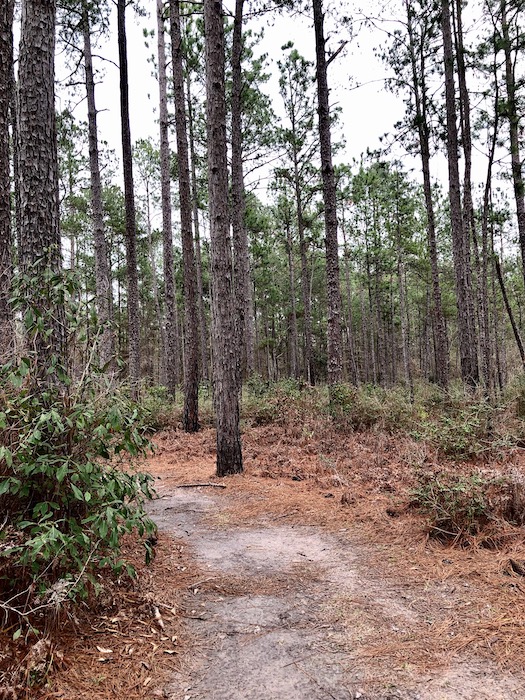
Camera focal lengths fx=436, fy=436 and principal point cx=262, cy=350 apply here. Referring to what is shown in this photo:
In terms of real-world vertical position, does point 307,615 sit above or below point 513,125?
below

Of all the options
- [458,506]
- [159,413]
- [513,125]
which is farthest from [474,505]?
[513,125]

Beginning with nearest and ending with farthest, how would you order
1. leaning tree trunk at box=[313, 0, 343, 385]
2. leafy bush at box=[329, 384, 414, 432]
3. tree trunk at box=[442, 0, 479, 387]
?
leafy bush at box=[329, 384, 414, 432]
leaning tree trunk at box=[313, 0, 343, 385]
tree trunk at box=[442, 0, 479, 387]

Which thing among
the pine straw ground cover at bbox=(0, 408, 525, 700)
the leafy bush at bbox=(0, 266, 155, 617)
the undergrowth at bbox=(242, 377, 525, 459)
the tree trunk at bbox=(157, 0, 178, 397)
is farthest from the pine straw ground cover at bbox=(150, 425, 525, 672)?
the tree trunk at bbox=(157, 0, 178, 397)

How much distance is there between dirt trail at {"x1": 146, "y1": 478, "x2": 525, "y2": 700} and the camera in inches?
82.0

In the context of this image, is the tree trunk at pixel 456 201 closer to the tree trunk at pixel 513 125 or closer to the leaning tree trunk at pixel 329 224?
the tree trunk at pixel 513 125

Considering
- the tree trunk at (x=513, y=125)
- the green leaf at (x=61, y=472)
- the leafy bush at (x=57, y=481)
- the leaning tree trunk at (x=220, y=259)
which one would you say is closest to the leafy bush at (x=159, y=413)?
the leaning tree trunk at (x=220, y=259)

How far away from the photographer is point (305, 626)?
8.66ft

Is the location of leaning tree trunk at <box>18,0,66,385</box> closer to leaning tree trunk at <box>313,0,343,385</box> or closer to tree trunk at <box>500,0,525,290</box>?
leaning tree trunk at <box>313,0,343,385</box>

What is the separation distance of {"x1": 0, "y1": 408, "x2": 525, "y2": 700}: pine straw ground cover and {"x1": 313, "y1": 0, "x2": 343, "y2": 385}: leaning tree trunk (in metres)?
4.03

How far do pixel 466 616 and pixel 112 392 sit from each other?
2.65 meters

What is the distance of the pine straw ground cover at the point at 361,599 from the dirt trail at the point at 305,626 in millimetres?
23

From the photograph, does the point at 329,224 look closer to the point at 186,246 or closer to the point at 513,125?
the point at 186,246

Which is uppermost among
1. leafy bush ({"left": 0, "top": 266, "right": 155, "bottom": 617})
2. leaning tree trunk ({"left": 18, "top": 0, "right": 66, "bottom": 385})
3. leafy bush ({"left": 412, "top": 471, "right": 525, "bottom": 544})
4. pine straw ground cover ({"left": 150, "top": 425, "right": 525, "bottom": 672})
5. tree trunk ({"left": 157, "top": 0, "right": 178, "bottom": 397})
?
tree trunk ({"left": 157, "top": 0, "right": 178, "bottom": 397})

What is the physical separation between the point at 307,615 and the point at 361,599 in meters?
0.42
